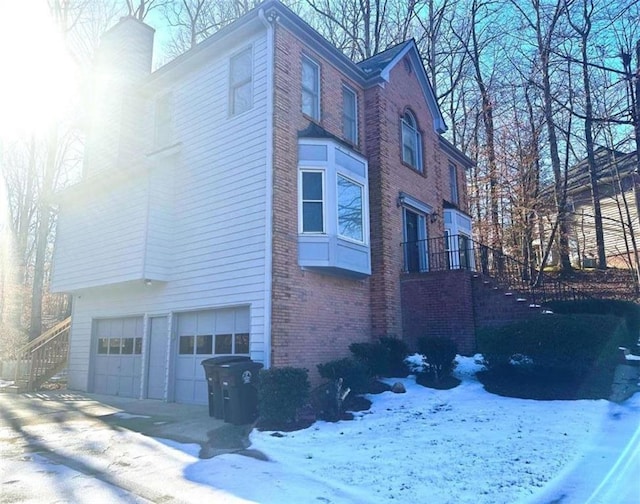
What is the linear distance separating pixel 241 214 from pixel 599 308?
9444mm

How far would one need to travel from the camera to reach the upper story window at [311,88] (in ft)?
39.4

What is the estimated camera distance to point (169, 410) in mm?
10297

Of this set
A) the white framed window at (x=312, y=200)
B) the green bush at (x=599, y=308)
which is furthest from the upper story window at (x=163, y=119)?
the green bush at (x=599, y=308)

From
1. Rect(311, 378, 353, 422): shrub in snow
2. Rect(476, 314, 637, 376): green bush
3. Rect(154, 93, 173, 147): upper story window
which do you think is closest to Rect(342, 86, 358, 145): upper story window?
Rect(154, 93, 173, 147): upper story window

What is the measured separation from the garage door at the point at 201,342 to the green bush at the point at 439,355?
4.04 metres

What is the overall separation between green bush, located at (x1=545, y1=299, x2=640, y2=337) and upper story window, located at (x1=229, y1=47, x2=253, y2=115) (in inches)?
372

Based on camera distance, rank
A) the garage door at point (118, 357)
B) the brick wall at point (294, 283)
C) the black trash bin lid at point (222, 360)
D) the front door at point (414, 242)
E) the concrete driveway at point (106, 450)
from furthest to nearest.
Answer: the front door at point (414, 242) → the garage door at point (118, 357) → the brick wall at point (294, 283) → the black trash bin lid at point (222, 360) → the concrete driveway at point (106, 450)

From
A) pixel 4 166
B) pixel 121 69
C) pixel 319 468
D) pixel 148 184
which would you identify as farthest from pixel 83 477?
pixel 4 166

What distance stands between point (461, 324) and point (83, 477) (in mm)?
9467

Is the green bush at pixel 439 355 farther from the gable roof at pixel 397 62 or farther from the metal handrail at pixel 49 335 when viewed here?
the metal handrail at pixel 49 335

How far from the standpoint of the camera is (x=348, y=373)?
31.2 ft

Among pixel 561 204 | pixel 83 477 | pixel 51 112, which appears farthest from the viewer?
pixel 51 112

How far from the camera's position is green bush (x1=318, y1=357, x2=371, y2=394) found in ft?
31.1

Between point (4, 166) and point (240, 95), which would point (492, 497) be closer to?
point (240, 95)
